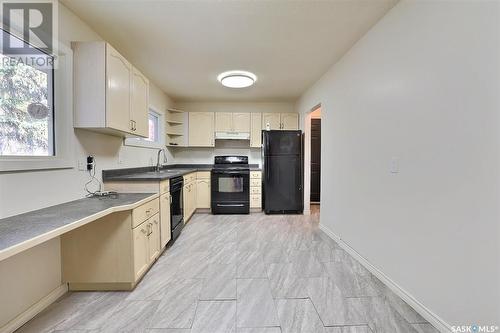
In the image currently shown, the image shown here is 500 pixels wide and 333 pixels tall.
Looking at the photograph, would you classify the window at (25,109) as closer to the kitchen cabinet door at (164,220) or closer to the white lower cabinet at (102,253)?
the white lower cabinet at (102,253)

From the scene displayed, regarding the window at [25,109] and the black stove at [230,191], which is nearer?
the window at [25,109]

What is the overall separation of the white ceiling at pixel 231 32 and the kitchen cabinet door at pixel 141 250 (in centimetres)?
194

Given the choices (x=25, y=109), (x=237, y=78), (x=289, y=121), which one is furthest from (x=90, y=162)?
(x=289, y=121)

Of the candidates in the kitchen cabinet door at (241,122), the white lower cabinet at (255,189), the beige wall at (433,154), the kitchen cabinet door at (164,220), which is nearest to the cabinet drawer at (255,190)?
the white lower cabinet at (255,189)

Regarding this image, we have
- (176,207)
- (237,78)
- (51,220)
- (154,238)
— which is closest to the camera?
(51,220)

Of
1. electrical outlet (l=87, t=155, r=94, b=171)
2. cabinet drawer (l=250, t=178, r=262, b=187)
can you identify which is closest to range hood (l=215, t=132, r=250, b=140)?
cabinet drawer (l=250, t=178, r=262, b=187)

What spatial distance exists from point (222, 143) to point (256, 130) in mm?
890

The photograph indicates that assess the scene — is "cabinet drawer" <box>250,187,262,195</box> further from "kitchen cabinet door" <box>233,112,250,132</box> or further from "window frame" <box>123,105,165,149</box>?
"window frame" <box>123,105,165,149</box>

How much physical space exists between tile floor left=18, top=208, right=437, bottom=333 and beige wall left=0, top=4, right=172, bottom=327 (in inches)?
7.7

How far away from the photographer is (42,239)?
1.06m

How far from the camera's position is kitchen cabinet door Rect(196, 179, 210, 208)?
4.45 m

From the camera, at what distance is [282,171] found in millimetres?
4340

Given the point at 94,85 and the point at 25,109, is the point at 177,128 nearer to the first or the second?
the point at 94,85

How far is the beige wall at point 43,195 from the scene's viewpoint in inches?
54.6
